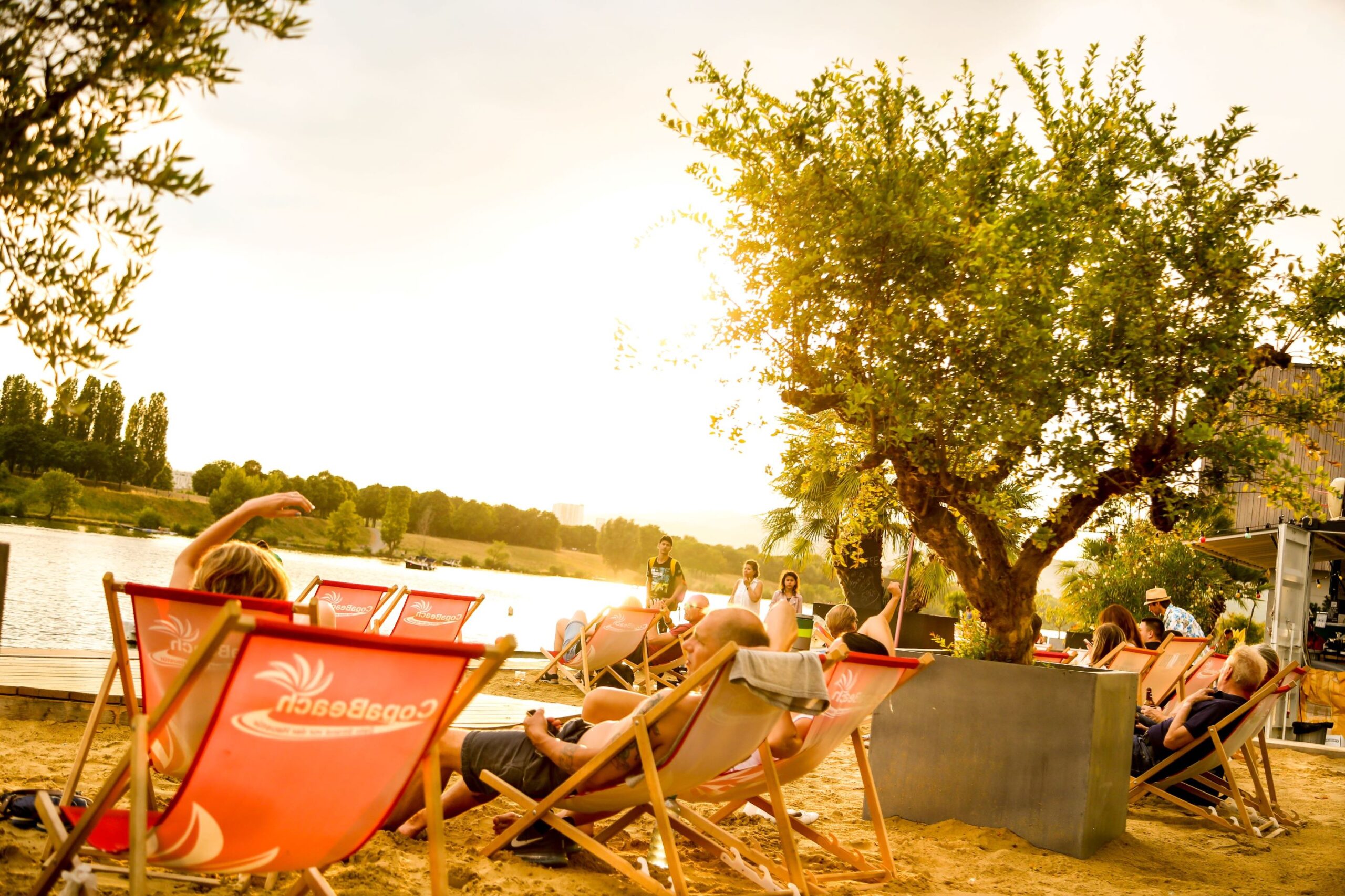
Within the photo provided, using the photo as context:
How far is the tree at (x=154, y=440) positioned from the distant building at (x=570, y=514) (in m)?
14.2

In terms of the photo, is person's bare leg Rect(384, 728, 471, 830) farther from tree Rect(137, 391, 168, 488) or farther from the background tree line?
tree Rect(137, 391, 168, 488)

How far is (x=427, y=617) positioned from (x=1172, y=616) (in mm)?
6717

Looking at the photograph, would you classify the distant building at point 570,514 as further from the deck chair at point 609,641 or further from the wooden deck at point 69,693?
the wooden deck at point 69,693

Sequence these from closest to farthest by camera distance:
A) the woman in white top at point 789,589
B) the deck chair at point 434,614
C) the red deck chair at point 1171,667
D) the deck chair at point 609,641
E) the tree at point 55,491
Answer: the deck chair at point 434,614, the red deck chair at point 1171,667, the deck chair at point 609,641, the woman in white top at point 789,589, the tree at point 55,491

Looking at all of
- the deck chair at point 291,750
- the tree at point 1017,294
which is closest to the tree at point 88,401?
the deck chair at point 291,750

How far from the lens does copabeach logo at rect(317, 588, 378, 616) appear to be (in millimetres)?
6195

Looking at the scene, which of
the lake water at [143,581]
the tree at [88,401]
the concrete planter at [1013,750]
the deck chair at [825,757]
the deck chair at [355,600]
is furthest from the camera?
the lake water at [143,581]

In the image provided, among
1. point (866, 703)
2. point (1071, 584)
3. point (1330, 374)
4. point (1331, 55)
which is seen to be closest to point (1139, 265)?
point (1330, 374)

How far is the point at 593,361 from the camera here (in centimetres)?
572

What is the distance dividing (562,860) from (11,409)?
2.51 m

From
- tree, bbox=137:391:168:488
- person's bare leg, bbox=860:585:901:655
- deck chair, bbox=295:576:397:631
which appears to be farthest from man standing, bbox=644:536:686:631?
tree, bbox=137:391:168:488

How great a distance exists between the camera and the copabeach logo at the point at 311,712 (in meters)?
1.91

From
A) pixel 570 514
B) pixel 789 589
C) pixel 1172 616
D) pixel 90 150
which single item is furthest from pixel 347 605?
pixel 570 514

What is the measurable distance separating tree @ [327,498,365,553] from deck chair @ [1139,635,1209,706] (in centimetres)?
2480
